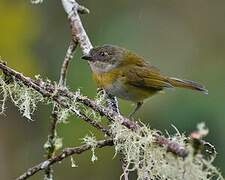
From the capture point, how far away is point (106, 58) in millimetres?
4949

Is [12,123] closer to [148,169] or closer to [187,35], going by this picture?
[187,35]

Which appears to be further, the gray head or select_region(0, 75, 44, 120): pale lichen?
the gray head

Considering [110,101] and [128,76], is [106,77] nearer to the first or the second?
[128,76]

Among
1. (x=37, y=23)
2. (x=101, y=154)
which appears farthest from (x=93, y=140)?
(x=37, y=23)

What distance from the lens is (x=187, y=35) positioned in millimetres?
9227

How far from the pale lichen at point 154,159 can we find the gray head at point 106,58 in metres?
1.33

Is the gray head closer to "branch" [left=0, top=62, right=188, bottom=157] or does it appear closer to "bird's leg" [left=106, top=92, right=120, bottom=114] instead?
"bird's leg" [left=106, top=92, right=120, bottom=114]

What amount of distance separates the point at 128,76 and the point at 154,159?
5.75ft

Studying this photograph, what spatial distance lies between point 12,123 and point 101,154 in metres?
0.93

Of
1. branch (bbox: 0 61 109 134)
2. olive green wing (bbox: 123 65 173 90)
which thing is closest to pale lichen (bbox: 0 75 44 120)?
branch (bbox: 0 61 109 134)

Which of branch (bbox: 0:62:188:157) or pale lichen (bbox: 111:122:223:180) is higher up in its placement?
branch (bbox: 0:62:188:157)

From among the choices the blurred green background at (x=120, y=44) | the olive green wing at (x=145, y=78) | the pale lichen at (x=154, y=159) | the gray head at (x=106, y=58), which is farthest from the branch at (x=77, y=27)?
the blurred green background at (x=120, y=44)

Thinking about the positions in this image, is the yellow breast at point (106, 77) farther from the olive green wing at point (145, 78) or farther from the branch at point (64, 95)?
the branch at point (64, 95)

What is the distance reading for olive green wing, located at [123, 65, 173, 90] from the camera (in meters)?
4.93
